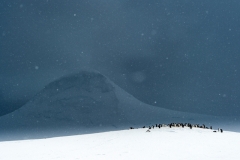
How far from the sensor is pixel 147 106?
78375mm

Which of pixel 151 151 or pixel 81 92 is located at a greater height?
pixel 81 92

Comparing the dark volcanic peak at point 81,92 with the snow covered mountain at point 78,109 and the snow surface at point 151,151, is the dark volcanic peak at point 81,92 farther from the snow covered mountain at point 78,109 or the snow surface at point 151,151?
the snow surface at point 151,151

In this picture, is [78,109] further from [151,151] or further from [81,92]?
[151,151]

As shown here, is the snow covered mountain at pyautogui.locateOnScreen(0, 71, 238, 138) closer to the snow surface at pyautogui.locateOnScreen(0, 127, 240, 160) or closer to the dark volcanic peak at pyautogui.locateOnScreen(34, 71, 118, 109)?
the dark volcanic peak at pyautogui.locateOnScreen(34, 71, 118, 109)

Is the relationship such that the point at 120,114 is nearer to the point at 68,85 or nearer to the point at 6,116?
the point at 68,85

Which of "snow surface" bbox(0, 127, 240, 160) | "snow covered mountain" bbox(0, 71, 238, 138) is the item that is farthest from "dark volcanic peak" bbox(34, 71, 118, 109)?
"snow surface" bbox(0, 127, 240, 160)

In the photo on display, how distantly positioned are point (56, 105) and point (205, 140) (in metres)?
60.4

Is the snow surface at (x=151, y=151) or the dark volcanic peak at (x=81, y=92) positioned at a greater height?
the dark volcanic peak at (x=81, y=92)

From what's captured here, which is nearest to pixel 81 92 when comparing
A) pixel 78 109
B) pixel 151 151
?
pixel 78 109

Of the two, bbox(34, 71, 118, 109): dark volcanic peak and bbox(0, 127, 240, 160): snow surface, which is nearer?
bbox(0, 127, 240, 160): snow surface

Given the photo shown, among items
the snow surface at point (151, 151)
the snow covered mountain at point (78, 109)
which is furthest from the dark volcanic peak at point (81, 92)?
the snow surface at point (151, 151)

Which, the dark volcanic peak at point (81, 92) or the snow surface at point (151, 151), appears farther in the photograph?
the dark volcanic peak at point (81, 92)

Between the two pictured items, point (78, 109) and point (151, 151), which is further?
point (78, 109)

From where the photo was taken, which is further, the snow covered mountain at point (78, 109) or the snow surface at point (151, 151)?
the snow covered mountain at point (78, 109)
